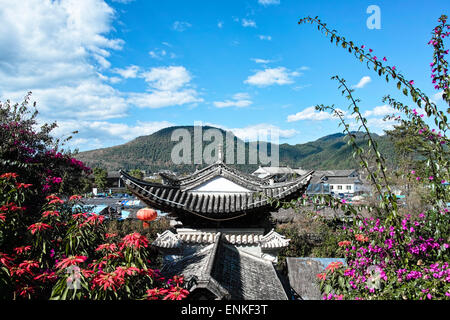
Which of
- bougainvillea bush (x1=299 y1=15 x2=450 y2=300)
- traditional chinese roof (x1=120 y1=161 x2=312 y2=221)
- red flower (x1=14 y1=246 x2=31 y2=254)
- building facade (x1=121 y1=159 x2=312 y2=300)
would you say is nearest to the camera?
bougainvillea bush (x1=299 y1=15 x2=450 y2=300)

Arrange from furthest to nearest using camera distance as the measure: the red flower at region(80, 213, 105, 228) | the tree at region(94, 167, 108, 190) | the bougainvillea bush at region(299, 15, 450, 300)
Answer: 1. the tree at region(94, 167, 108, 190)
2. the red flower at region(80, 213, 105, 228)
3. the bougainvillea bush at region(299, 15, 450, 300)

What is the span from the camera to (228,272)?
16.0ft

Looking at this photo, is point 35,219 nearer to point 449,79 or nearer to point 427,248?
point 427,248

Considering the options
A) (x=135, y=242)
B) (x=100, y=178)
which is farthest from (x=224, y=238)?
(x=100, y=178)

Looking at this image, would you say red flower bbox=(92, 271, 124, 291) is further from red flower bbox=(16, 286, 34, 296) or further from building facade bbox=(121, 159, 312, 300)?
building facade bbox=(121, 159, 312, 300)

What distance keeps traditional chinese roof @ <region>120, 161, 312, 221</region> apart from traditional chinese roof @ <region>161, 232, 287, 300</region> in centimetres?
65

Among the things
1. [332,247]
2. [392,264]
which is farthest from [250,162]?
[392,264]

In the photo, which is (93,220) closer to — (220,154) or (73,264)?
(73,264)

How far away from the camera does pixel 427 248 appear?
285 centimetres

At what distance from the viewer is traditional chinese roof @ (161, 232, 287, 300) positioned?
3611mm

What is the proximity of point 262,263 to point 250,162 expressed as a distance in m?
94.5

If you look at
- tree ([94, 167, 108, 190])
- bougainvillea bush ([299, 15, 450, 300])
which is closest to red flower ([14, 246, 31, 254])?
bougainvillea bush ([299, 15, 450, 300])

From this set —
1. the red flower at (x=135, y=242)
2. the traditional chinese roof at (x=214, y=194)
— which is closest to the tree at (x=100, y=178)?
the traditional chinese roof at (x=214, y=194)

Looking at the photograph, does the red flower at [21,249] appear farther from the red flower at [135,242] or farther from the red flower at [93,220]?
the red flower at [135,242]
